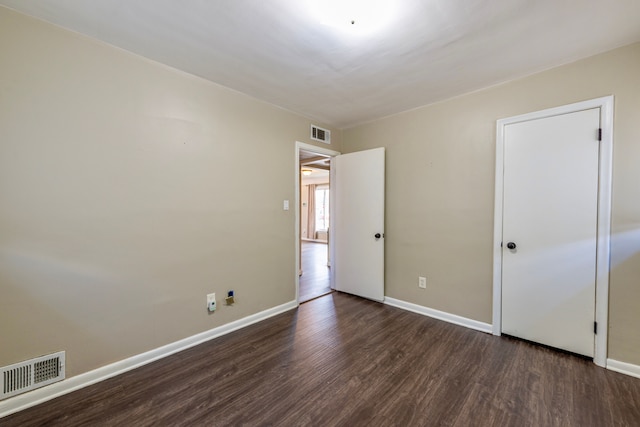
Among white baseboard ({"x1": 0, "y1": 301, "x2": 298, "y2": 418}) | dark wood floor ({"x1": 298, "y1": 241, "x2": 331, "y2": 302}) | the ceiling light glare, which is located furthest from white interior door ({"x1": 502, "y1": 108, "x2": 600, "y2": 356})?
white baseboard ({"x1": 0, "y1": 301, "x2": 298, "y2": 418})

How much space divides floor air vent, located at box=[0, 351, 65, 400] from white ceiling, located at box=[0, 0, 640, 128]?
87.2 inches

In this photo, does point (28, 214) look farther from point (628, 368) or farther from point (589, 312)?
point (628, 368)

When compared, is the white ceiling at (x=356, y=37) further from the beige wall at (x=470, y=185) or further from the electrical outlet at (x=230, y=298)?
the electrical outlet at (x=230, y=298)

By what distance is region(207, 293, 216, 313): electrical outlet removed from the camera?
2533mm

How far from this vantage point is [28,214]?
1673 millimetres

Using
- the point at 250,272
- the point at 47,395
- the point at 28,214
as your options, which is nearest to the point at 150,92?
the point at 28,214

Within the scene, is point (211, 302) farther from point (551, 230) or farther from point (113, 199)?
point (551, 230)

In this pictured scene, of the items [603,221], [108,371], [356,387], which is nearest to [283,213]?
[356,387]

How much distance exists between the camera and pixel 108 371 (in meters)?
1.96

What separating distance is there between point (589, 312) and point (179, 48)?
152 inches

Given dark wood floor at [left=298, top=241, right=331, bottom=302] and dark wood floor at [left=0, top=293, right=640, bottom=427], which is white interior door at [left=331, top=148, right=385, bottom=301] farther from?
dark wood floor at [left=0, top=293, right=640, bottom=427]

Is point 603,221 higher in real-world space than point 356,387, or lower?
higher

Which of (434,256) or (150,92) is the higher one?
(150,92)

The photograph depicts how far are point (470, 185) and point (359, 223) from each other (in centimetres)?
143
